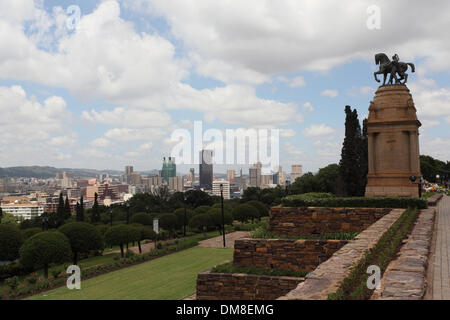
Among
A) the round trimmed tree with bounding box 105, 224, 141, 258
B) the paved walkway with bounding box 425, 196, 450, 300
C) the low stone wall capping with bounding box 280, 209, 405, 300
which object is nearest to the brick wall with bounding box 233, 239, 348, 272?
the paved walkway with bounding box 425, 196, 450, 300

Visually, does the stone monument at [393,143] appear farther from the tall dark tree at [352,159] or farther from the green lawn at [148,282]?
the tall dark tree at [352,159]

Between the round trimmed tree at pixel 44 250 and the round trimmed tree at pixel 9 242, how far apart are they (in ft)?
13.6

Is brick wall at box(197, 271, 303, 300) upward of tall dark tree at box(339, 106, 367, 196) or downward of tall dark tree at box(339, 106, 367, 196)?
downward

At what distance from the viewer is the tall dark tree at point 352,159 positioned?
35.2 m

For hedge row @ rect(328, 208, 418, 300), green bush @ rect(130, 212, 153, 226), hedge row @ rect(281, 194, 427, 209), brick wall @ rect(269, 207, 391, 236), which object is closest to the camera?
hedge row @ rect(328, 208, 418, 300)

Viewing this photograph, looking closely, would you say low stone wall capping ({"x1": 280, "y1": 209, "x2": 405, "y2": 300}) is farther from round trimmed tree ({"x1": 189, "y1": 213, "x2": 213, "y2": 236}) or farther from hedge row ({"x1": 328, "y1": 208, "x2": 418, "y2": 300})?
round trimmed tree ({"x1": 189, "y1": 213, "x2": 213, "y2": 236})

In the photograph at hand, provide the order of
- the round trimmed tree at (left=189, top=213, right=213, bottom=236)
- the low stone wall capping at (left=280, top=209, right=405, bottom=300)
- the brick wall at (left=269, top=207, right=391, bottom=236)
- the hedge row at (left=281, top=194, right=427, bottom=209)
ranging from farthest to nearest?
the round trimmed tree at (left=189, top=213, right=213, bottom=236), the hedge row at (left=281, top=194, right=427, bottom=209), the brick wall at (left=269, top=207, right=391, bottom=236), the low stone wall capping at (left=280, top=209, right=405, bottom=300)

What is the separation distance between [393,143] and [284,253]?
1291cm

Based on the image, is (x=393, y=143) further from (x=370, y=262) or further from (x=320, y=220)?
(x=370, y=262)

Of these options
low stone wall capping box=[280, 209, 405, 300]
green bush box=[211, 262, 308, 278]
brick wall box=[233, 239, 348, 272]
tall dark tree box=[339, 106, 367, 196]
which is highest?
tall dark tree box=[339, 106, 367, 196]

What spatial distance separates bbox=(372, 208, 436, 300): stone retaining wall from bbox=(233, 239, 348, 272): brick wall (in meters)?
3.31

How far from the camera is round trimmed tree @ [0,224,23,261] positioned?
24750 millimetres

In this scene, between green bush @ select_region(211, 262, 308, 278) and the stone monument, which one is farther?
the stone monument
